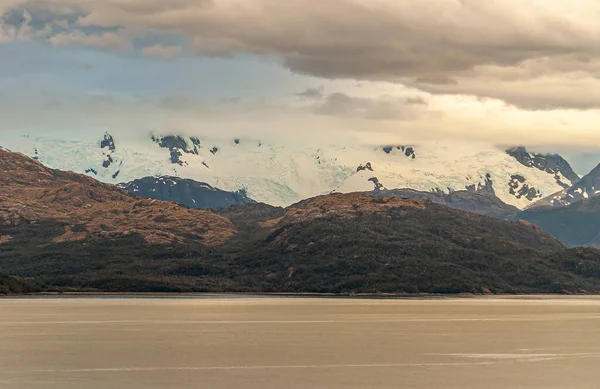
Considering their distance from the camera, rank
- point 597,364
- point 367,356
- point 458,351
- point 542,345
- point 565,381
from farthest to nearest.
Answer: point 542,345 → point 458,351 → point 367,356 → point 597,364 → point 565,381

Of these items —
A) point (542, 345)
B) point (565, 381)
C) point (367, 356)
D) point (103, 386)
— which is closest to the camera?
point (103, 386)

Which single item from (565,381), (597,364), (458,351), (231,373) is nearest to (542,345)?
(458,351)

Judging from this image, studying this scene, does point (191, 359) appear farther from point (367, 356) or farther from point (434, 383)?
point (434, 383)

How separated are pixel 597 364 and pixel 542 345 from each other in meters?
38.2

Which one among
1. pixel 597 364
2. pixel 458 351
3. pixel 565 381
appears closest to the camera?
pixel 565 381

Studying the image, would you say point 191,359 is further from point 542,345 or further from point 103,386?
point 542,345

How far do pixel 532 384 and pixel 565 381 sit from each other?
6.49 metres

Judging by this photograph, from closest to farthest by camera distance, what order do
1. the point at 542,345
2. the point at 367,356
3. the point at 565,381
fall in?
the point at 565,381 < the point at 367,356 < the point at 542,345

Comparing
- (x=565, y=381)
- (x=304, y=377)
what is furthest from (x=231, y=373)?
(x=565, y=381)

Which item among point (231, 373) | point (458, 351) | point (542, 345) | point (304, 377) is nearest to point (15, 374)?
point (231, 373)

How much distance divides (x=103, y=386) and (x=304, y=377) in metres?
27.7

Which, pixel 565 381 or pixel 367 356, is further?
pixel 367 356

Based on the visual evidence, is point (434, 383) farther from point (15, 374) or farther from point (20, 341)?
point (20, 341)

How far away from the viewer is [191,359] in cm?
16075
